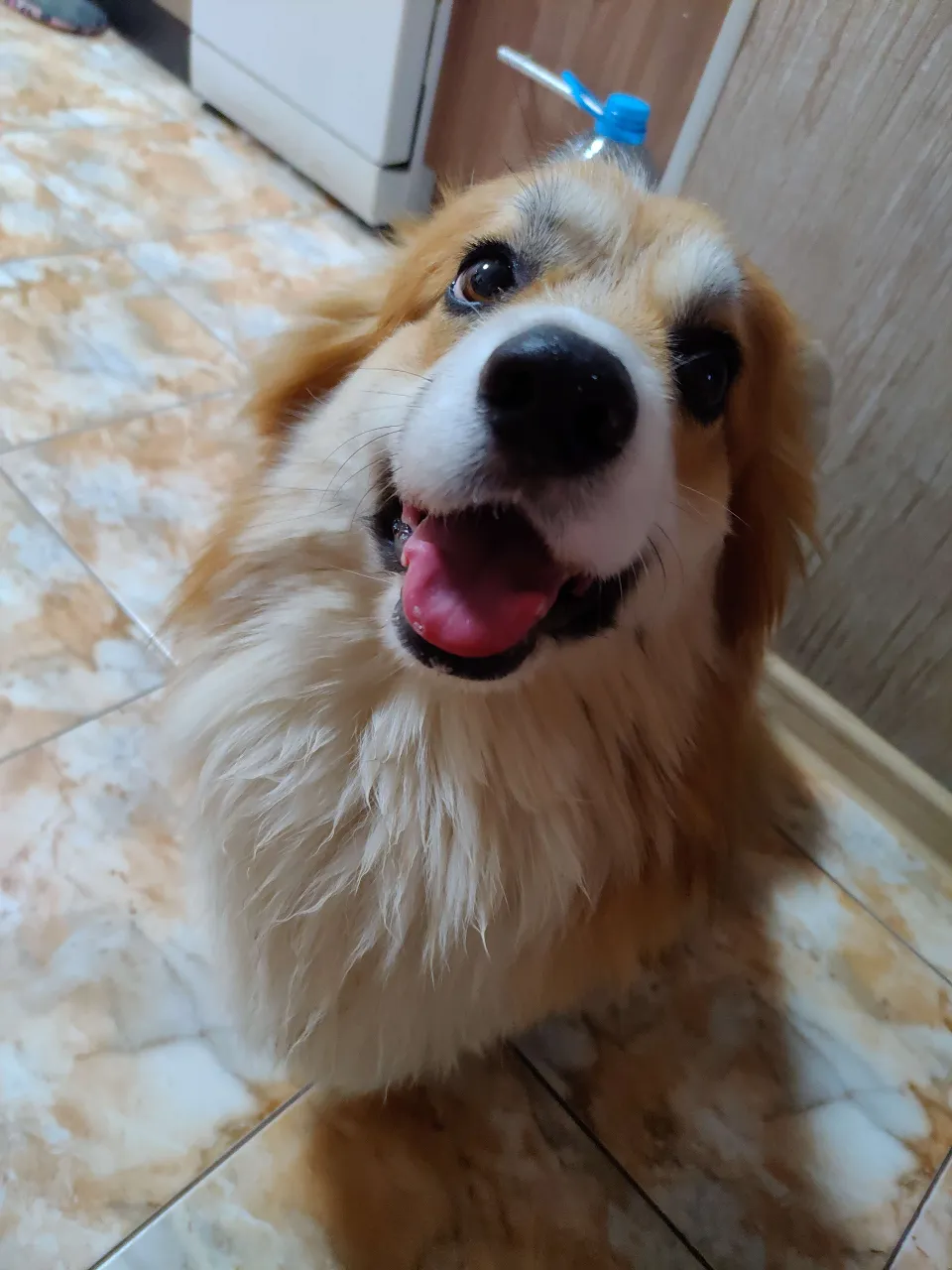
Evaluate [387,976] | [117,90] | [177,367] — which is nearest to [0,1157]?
[387,976]

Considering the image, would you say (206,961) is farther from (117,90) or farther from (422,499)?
(117,90)

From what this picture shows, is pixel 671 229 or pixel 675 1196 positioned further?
pixel 675 1196

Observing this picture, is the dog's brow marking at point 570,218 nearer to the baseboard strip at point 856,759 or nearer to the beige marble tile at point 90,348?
the baseboard strip at point 856,759

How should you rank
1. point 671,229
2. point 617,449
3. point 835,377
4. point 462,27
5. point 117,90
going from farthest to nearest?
point 117,90 < point 462,27 < point 835,377 < point 671,229 < point 617,449

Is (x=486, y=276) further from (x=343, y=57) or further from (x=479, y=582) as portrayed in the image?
(x=343, y=57)

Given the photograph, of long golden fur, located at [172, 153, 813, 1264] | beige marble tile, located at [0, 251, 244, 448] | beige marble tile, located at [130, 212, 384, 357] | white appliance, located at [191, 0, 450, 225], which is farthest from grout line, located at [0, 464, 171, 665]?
white appliance, located at [191, 0, 450, 225]

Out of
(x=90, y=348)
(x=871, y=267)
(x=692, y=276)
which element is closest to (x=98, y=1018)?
(x=692, y=276)

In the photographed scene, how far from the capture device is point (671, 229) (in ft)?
2.88

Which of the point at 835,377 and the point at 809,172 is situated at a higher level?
the point at 809,172

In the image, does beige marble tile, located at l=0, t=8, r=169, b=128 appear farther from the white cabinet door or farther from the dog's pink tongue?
the dog's pink tongue

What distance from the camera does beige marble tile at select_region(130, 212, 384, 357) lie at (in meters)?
2.01

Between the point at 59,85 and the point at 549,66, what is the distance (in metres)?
1.48

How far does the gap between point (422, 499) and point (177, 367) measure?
1334 mm

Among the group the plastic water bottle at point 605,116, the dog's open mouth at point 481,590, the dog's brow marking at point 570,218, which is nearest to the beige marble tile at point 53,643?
the dog's open mouth at point 481,590
